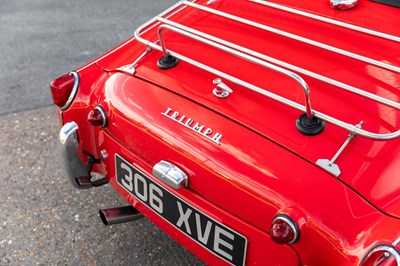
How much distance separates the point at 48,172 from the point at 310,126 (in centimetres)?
220

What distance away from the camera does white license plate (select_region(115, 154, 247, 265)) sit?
1.73m

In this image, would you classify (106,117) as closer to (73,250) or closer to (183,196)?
(183,196)

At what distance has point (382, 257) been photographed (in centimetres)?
141

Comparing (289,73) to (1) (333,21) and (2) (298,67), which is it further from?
(1) (333,21)

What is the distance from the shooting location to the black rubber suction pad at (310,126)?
1.68 meters

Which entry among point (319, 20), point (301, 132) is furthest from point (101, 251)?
point (319, 20)

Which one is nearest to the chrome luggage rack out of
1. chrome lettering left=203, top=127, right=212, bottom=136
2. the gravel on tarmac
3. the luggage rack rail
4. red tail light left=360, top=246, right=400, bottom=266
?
the luggage rack rail

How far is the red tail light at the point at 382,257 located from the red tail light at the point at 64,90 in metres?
1.57

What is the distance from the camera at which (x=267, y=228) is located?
1.64 m

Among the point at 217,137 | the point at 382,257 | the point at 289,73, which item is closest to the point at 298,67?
the point at 289,73

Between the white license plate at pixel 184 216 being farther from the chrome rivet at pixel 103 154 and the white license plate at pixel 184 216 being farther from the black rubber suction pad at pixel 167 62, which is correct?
the black rubber suction pad at pixel 167 62

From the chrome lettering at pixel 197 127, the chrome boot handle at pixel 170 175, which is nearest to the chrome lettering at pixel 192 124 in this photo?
the chrome lettering at pixel 197 127

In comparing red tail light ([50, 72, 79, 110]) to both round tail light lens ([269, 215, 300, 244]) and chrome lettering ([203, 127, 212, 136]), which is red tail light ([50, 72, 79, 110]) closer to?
chrome lettering ([203, 127, 212, 136])

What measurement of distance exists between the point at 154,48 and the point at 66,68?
2.67 metres
